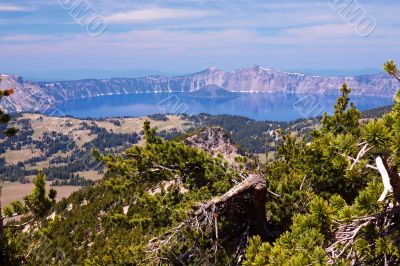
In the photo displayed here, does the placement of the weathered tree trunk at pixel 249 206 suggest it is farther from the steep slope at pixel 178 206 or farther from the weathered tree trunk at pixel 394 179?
the weathered tree trunk at pixel 394 179

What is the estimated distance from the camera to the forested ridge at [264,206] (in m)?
6.72

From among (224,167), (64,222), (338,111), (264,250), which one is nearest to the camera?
(264,250)

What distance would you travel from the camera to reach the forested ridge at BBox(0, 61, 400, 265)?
6.72 metres

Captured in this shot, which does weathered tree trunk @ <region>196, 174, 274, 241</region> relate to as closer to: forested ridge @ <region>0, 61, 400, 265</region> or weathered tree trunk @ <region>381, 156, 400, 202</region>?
forested ridge @ <region>0, 61, 400, 265</region>

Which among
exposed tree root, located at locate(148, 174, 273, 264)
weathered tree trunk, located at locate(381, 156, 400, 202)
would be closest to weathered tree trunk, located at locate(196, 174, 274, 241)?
exposed tree root, located at locate(148, 174, 273, 264)

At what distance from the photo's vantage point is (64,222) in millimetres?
90562

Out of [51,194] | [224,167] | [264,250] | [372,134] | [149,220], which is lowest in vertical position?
[149,220]

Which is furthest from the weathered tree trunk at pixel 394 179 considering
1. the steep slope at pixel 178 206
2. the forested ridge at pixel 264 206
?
the steep slope at pixel 178 206

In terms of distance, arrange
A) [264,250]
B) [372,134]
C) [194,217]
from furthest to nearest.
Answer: [194,217] < [264,250] < [372,134]

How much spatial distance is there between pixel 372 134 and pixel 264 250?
9.74 ft

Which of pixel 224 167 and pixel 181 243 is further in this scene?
pixel 224 167

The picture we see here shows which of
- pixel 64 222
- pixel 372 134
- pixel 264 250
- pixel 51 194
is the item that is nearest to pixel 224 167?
pixel 51 194

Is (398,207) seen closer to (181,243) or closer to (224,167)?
(181,243)

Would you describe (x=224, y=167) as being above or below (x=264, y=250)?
below
